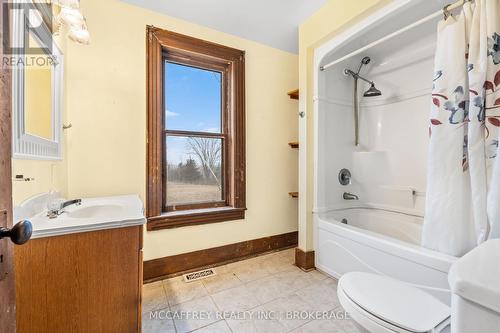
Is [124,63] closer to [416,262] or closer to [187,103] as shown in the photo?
[187,103]

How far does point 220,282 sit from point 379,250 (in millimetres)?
1308

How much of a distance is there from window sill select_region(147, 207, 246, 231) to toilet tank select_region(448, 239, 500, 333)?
6.18 feet

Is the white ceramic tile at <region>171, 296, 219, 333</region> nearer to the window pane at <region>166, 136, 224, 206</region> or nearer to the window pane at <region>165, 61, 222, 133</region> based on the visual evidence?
the window pane at <region>166, 136, 224, 206</region>

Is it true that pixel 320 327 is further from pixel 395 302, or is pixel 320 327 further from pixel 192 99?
pixel 192 99

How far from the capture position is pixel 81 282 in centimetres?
93

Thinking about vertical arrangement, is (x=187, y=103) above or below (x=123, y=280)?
above

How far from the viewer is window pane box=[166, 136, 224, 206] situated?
2154mm

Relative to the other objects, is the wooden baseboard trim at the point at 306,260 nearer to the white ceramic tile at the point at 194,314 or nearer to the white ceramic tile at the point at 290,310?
the white ceramic tile at the point at 290,310

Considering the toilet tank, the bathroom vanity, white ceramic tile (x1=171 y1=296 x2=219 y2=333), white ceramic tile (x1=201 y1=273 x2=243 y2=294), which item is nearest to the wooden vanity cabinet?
the bathroom vanity

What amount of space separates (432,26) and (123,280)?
2.92 metres

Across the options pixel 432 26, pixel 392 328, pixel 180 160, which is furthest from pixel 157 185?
pixel 432 26

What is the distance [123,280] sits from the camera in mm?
1013

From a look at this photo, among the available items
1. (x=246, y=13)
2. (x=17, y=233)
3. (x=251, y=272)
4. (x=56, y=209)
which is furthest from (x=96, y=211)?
(x=246, y=13)

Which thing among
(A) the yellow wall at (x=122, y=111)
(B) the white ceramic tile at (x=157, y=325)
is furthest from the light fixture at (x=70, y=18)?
(B) the white ceramic tile at (x=157, y=325)
